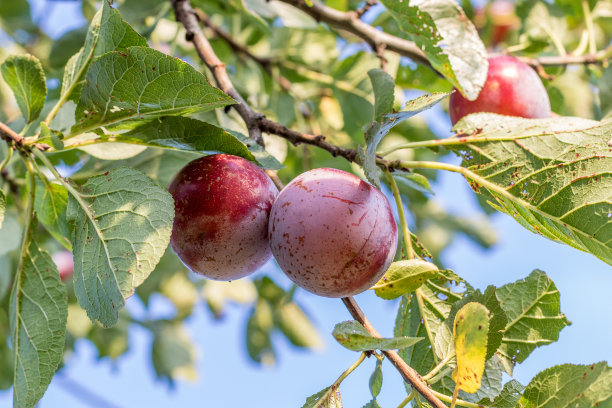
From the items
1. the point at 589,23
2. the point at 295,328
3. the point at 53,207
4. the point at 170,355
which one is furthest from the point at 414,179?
the point at 170,355

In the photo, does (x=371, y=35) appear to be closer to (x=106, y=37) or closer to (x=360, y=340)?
(x=106, y=37)

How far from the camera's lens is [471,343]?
83 centimetres

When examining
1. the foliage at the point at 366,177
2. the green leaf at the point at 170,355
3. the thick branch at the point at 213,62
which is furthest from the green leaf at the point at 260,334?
the thick branch at the point at 213,62

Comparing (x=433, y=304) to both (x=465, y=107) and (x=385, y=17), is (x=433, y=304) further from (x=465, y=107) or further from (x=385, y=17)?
(x=385, y=17)

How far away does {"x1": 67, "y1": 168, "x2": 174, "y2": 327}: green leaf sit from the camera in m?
0.82

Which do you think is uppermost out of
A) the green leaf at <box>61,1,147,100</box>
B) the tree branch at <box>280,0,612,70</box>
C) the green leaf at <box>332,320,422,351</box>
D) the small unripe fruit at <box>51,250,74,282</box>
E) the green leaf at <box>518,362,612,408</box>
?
the green leaf at <box>61,1,147,100</box>

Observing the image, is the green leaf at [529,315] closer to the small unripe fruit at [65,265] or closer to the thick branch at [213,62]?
the thick branch at [213,62]

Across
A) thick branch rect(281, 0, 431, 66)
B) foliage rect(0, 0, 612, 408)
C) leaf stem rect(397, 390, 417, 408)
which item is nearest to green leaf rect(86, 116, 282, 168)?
foliage rect(0, 0, 612, 408)

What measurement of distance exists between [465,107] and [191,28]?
0.67m

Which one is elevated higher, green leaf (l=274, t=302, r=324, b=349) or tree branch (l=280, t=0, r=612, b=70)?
tree branch (l=280, t=0, r=612, b=70)

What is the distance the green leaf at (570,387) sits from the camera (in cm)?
86

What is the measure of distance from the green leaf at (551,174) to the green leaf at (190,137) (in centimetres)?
38

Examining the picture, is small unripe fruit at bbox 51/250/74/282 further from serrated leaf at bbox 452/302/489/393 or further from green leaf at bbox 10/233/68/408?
serrated leaf at bbox 452/302/489/393

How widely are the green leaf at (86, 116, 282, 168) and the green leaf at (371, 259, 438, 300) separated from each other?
26 cm
